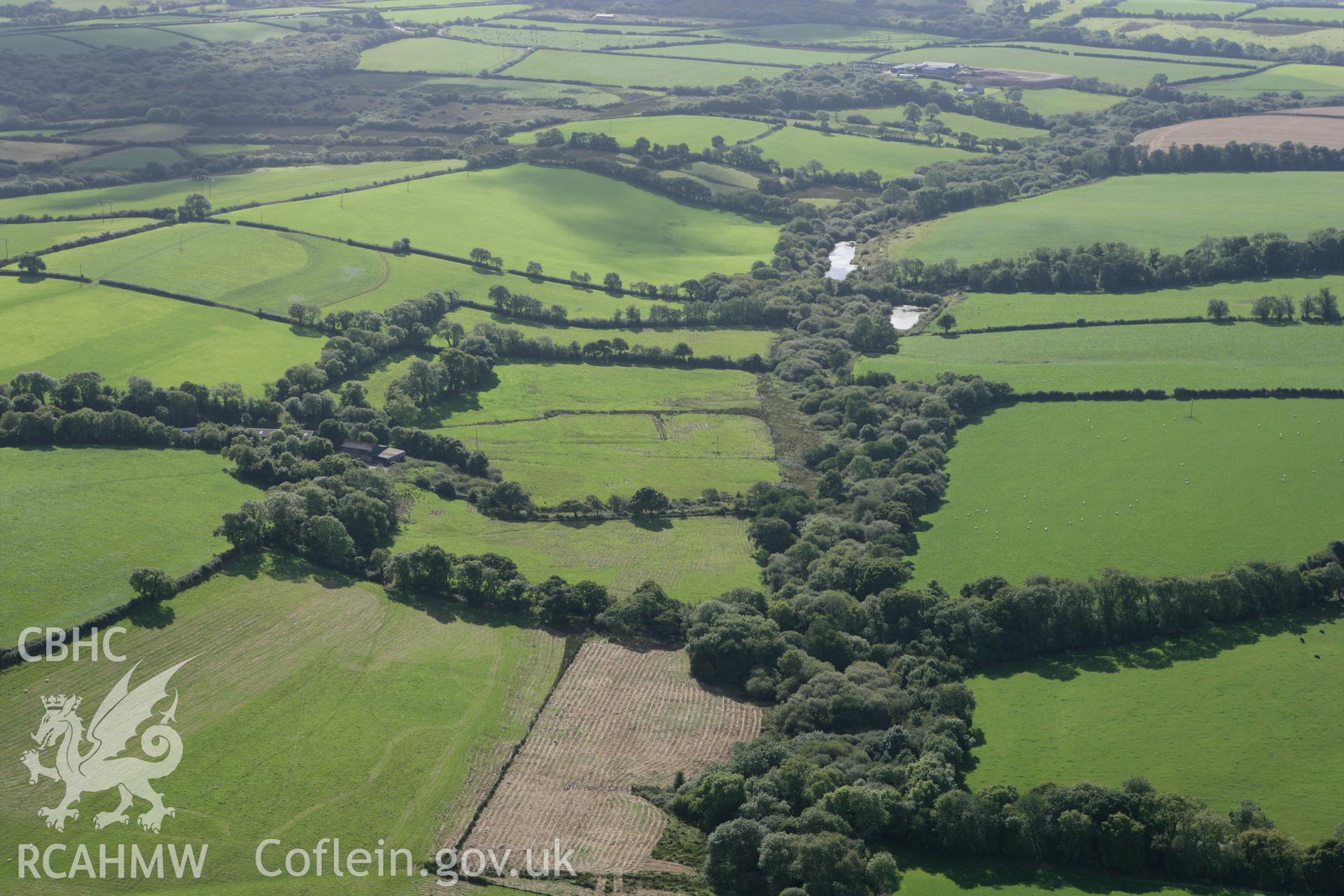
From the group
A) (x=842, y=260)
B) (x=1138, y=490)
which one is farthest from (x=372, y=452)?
(x=842, y=260)

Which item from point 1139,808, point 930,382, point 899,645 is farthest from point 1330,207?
point 1139,808

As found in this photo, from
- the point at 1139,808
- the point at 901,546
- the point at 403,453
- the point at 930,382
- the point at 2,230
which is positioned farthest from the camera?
the point at 2,230

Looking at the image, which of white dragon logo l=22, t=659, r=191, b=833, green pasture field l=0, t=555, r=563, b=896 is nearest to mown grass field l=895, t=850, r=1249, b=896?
green pasture field l=0, t=555, r=563, b=896

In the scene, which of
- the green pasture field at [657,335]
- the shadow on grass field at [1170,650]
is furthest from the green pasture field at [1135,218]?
the shadow on grass field at [1170,650]

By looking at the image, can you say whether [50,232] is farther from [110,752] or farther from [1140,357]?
[1140,357]

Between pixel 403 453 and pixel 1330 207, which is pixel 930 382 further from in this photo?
pixel 1330 207

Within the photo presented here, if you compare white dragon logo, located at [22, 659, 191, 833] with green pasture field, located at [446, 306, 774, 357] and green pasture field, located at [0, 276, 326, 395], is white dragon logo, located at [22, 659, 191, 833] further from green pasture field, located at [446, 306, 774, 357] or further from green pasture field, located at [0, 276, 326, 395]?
green pasture field, located at [446, 306, 774, 357]
